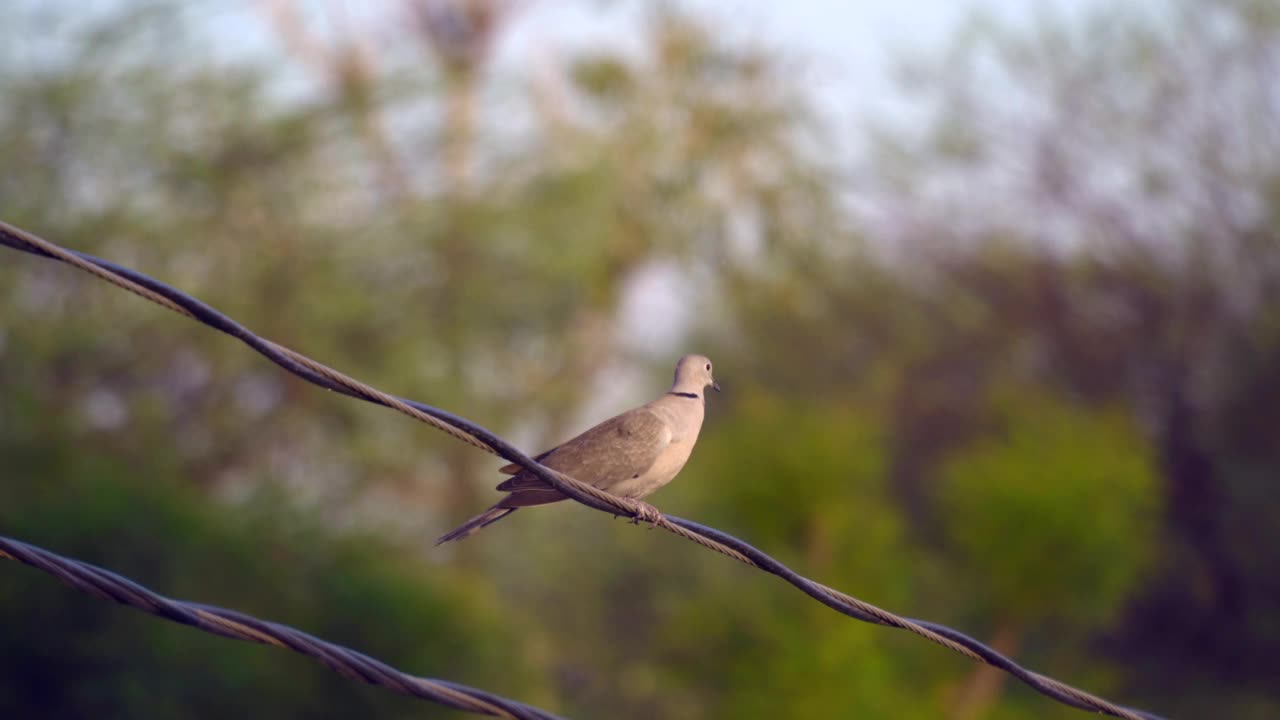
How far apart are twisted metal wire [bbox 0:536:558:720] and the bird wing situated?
3.51 feet

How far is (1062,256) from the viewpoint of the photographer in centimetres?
2305

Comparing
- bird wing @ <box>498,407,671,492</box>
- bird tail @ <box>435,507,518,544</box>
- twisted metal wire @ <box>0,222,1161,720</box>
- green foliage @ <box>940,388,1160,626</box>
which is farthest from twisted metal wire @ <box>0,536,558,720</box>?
green foliage @ <box>940,388,1160,626</box>

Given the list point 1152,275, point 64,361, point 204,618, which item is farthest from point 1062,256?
point 204,618

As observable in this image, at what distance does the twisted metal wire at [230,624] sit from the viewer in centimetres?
235

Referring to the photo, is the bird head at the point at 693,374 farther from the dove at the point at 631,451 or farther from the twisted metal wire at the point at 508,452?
the twisted metal wire at the point at 508,452

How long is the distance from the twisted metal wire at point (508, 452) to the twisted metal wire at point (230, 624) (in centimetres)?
40

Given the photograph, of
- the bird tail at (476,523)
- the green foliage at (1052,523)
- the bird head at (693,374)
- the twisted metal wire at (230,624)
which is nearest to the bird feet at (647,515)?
the bird tail at (476,523)

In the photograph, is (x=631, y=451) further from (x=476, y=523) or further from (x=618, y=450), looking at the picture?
(x=476, y=523)

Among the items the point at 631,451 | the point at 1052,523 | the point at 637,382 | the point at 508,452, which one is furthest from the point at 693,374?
the point at 637,382

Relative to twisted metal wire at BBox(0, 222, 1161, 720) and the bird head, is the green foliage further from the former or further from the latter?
twisted metal wire at BBox(0, 222, 1161, 720)

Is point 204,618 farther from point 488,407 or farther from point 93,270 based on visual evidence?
point 488,407

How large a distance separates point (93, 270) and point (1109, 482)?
13.0 metres

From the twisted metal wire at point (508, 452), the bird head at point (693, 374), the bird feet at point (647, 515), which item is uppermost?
the bird head at point (693, 374)

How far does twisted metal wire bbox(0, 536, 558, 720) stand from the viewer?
2350 mm
